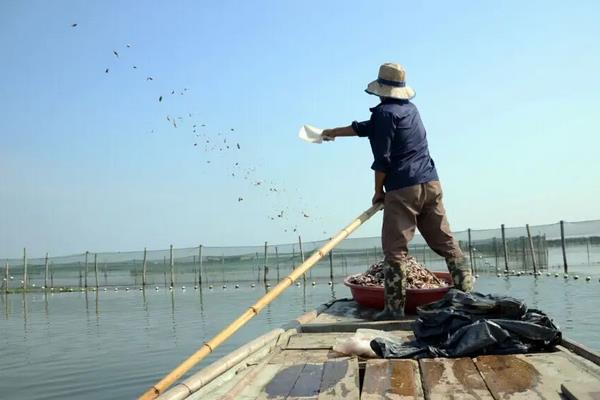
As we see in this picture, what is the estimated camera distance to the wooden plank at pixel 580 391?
182 centimetres

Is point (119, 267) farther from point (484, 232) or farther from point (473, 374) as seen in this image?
point (473, 374)

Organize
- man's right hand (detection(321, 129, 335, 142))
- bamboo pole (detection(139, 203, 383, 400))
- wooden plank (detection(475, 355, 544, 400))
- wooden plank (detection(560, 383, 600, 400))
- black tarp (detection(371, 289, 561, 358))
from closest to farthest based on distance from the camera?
wooden plank (detection(560, 383, 600, 400)) → wooden plank (detection(475, 355, 544, 400)) → bamboo pole (detection(139, 203, 383, 400)) → black tarp (detection(371, 289, 561, 358)) → man's right hand (detection(321, 129, 335, 142))

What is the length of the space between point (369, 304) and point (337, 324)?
3.15 feet

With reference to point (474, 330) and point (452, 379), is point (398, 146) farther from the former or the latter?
point (452, 379)

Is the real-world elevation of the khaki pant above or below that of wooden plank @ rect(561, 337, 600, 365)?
above

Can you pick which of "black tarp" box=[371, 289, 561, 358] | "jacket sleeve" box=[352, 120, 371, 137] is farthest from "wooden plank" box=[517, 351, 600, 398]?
"jacket sleeve" box=[352, 120, 371, 137]

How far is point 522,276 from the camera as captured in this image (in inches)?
802

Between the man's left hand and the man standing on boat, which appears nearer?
the man standing on boat

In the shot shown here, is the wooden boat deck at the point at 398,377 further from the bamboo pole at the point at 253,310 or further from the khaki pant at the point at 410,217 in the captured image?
the khaki pant at the point at 410,217

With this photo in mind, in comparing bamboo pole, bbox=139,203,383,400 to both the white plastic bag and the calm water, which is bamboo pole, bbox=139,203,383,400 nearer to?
the white plastic bag

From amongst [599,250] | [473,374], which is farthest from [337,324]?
[599,250]

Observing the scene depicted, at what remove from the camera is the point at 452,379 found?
89.3 inches

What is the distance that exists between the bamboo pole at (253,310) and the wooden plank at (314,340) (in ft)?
1.07

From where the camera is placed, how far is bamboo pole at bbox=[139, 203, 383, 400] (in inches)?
94.2
